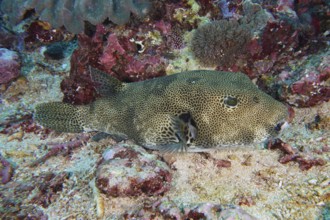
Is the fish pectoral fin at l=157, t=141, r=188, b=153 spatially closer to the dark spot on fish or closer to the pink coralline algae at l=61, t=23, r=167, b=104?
the dark spot on fish

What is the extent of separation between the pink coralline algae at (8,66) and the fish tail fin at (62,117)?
1.81 m

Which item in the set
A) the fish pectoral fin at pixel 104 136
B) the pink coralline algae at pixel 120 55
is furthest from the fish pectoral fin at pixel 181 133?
the pink coralline algae at pixel 120 55

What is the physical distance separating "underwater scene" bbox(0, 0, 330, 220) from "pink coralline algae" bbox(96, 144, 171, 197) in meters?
0.02

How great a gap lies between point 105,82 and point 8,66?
3062 mm

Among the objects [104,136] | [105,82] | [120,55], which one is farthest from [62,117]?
[120,55]

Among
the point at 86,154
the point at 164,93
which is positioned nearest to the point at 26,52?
the point at 86,154

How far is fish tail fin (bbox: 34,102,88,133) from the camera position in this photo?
17.0ft

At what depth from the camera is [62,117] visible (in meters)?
5.28

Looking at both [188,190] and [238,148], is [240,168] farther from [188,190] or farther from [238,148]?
[188,190]

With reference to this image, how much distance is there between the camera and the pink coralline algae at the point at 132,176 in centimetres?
361

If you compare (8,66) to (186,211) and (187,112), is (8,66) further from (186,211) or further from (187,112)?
(186,211)

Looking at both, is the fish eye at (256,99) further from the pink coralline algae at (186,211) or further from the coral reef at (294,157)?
the pink coralline algae at (186,211)

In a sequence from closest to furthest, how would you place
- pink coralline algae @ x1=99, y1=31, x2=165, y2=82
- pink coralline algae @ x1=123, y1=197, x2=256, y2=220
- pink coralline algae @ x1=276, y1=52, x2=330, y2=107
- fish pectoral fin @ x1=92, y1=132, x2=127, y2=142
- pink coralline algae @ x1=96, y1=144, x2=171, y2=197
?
pink coralline algae @ x1=123, y1=197, x2=256, y2=220 → pink coralline algae @ x1=96, y1=144, x2=171, y2=197 → pink coralline algae @ x1=276, y1=52, x2=330, y2=107 → fish pectoral fin @ x1=92, y1=132, x2=127, y2=142 → pink coralline algae @ x1=99, y1=31, x2=165, y2=82

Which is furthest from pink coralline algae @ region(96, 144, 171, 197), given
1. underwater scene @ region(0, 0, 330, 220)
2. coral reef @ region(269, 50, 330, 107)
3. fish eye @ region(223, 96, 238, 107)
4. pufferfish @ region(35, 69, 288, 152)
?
coral reef @ region(269, 50, 330, 107)
